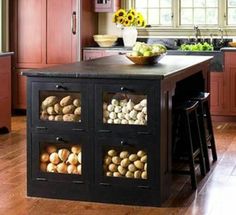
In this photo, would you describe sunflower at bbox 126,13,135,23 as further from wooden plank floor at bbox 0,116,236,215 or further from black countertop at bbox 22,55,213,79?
black countertop at bbox 22,55,213,79

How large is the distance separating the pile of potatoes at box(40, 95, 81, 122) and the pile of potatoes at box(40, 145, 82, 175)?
0.21 meters

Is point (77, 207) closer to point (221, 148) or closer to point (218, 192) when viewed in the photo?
point (218, 192)

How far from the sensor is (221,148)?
19.7 ft

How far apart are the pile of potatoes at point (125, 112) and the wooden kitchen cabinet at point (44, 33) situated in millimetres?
4035

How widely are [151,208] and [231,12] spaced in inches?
190

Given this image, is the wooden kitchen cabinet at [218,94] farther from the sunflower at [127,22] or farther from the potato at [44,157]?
the potato at [44,157]

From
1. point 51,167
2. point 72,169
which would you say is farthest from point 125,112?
point 51,167

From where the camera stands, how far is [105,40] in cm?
823

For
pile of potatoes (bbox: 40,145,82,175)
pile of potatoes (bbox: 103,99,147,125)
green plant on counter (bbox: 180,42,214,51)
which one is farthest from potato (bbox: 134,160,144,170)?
green plant on counter (bbox: 180,42,214,51)

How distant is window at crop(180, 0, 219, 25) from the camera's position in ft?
27.1

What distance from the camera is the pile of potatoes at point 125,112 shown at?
3951 millimetres

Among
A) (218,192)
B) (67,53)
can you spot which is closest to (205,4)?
(67,53)

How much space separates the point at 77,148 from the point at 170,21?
4.68 meters

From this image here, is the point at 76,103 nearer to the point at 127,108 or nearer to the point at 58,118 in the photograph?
the point at 58,118
